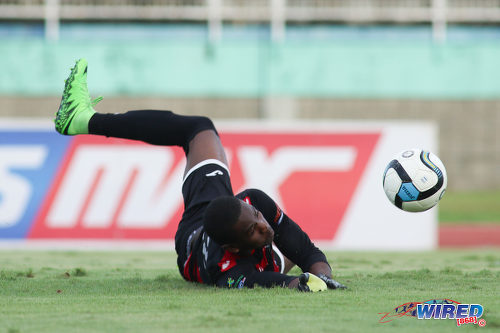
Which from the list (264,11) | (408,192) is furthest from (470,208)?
(408,192)

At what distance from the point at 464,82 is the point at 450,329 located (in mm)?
16833

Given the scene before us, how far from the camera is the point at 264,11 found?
66.9ft

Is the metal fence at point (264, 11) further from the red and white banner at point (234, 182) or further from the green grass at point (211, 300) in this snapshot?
the green grass at point (211, 300)

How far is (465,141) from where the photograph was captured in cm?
1977

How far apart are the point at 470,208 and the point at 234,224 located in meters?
13.4

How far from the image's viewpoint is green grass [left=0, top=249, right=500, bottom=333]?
418 cm

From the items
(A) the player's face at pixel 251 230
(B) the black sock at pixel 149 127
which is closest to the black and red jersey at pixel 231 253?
(A) the player's face at pixel 251 230

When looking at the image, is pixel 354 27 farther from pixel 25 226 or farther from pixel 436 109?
pixel 25 226

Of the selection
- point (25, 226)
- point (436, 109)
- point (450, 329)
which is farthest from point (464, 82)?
point (450, 329)

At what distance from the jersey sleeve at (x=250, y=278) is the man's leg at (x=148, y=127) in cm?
124

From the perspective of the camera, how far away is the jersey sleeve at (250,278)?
5469 mm

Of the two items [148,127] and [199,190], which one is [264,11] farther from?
[199,190]

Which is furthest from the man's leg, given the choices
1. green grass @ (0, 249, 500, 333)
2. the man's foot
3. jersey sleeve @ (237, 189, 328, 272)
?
green grass @ (0, 249, 500, 333)

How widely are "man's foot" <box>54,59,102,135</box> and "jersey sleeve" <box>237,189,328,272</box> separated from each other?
1615mm
